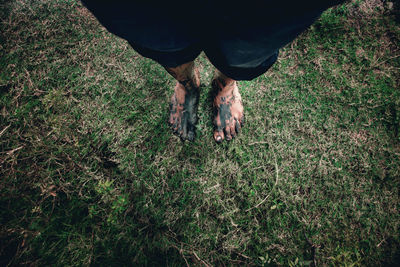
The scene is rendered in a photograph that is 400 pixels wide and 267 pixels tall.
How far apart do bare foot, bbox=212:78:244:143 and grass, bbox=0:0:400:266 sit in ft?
0.29

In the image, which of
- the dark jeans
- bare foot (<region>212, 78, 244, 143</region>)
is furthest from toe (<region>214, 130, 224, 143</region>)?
the dark jeans

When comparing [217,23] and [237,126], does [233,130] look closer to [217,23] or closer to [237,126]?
[237,126]

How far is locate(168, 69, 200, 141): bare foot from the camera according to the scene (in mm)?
1564

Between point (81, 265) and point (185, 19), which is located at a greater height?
point (185, 19)

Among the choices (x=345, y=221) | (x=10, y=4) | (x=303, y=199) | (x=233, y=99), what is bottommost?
(x=345, y=221)

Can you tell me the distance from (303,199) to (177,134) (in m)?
1.17

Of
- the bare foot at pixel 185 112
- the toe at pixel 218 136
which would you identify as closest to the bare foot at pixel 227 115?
the toe at pixel 218 136

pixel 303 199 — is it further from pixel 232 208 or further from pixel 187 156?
pixel 187 156

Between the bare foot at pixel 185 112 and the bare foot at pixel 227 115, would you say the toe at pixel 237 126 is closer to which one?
the bare foot at pixel 227 115

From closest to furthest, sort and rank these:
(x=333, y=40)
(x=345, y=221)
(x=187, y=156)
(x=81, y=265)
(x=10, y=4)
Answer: (x=81, y=265) < (x=345, y=221) < (x=187, y=156) < (x=333, y=40) < (x=10, y=4)

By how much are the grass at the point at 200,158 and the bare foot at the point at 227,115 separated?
9cm

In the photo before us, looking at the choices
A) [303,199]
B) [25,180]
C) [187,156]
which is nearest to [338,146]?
[303,199]

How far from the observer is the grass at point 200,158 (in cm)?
137

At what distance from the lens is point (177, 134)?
64.0 inches
